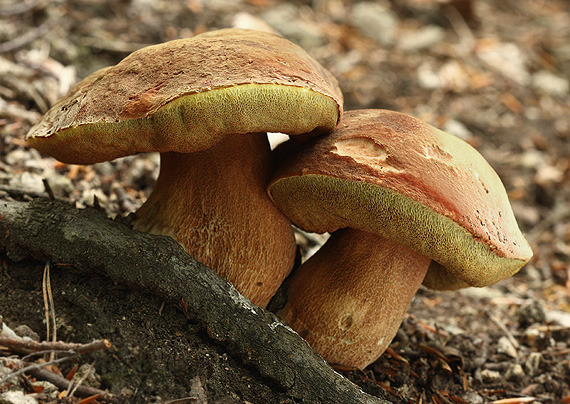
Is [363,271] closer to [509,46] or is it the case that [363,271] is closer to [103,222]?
[103,222]

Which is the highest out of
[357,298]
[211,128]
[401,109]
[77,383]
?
[211,128]

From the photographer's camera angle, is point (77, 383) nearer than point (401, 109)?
Yes

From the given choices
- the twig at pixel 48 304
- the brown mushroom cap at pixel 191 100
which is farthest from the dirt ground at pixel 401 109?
the brown mushroom cap at pixel 191 100

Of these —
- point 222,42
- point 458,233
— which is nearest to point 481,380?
point 458,233

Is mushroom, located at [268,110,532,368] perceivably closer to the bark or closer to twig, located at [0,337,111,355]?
the bark

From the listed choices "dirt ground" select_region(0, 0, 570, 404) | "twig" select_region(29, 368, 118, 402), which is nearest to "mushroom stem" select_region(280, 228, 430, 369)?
"dirt ground" select_region(0, 0, 570, 404)

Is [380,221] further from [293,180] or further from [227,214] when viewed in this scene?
[227,214]

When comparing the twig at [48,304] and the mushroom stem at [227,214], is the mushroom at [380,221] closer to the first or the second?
the mushroom stem at [227,214]

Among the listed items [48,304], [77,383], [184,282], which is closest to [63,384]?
[77,383]
